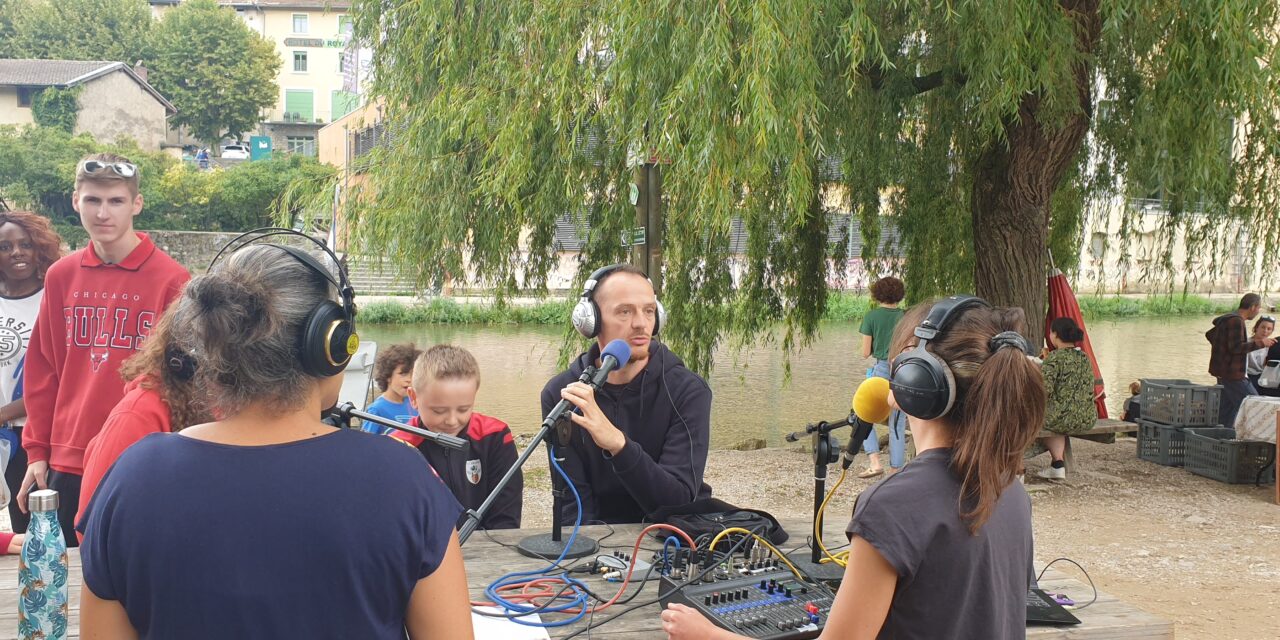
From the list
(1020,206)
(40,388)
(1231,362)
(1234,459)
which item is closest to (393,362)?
(40,388)

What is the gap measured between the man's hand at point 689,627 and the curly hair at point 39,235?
10.5ft

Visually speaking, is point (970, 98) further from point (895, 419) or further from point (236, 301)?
point (236, 301)

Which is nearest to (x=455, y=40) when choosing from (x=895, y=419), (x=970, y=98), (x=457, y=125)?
(x=457, y=125)

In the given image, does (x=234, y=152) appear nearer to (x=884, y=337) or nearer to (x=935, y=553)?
(x=884, y=337)

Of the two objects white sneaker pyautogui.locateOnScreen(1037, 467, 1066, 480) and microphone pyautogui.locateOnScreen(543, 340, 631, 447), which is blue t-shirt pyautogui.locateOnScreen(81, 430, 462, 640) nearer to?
microphone pyautogui.locateOnScreen(543, 340, 631, 447)

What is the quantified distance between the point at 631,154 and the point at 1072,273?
5.91 metres

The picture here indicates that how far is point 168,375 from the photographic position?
181cm

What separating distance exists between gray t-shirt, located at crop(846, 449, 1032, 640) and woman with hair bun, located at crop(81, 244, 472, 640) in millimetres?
733

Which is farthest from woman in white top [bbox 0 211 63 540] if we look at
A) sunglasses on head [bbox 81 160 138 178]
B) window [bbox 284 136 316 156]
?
window [bbox 284 136 316 156]

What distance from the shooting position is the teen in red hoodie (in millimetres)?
3219

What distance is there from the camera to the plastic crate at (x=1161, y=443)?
29.4ft

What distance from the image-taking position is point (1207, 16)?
18.1 feet

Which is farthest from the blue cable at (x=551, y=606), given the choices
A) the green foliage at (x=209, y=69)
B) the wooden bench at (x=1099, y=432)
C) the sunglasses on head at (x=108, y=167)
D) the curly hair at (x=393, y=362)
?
the green foliage at (x=209, y=69)

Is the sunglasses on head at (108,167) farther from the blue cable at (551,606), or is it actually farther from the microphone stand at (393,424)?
the blue cable at (551,606)
